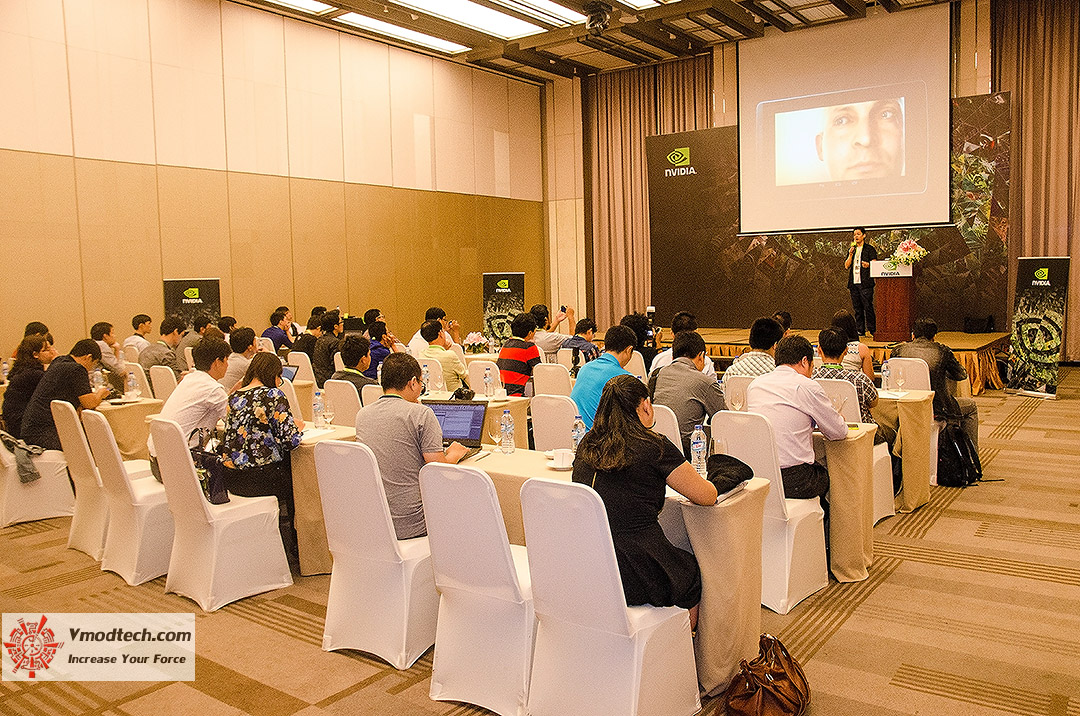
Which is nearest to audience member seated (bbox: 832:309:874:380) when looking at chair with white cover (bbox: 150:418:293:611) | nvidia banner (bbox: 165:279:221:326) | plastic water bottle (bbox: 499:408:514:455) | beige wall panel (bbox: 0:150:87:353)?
plastic water bottle (bbox: 499:408:514:455)

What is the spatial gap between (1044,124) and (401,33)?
9.59m

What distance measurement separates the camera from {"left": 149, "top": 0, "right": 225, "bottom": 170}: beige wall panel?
10867 mm

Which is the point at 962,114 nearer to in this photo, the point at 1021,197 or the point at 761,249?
the point at 1021,197

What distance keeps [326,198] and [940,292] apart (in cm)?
935

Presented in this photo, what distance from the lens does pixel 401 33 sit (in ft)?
44.0

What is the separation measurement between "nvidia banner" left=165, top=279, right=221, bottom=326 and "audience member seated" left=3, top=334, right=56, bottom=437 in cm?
462

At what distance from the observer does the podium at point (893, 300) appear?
35.7 feet

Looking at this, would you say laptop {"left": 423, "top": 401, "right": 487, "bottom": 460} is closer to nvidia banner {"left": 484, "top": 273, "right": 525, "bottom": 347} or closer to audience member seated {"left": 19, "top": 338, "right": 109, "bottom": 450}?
audience member seated {"left": 19, "top": 338, "right": 109, "bottom": 450}

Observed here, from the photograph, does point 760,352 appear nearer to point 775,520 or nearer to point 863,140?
point 775,520

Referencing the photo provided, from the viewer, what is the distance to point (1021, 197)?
12203 mm

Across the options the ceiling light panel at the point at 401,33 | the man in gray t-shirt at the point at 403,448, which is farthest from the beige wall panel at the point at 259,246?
the man in gray t-shirt at the point at 403,448

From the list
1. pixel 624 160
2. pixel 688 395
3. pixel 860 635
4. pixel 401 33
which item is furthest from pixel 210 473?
pixel 624 160

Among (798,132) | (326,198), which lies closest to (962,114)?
(798,132)

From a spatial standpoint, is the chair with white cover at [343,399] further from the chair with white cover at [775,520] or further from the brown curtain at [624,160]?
the brown curtain at [624,160]
